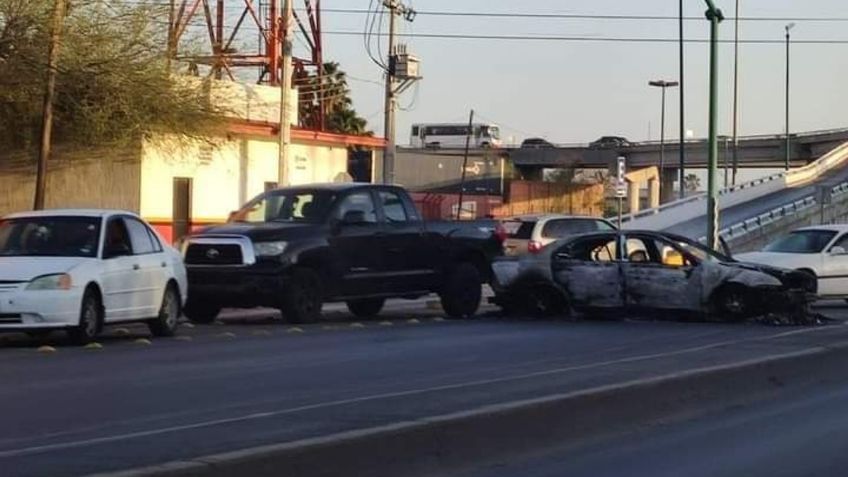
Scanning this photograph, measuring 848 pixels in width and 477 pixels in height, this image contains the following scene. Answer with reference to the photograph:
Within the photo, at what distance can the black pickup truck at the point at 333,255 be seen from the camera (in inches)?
799

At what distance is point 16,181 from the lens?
34.2 m

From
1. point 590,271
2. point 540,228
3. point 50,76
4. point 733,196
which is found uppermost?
point 50,76

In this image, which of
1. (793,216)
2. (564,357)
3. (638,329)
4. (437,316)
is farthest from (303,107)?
(564,357)

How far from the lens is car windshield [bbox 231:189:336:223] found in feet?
69.8

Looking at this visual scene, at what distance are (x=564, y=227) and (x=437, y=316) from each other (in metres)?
8.91

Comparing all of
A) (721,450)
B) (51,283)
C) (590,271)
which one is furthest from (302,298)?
(721,450)

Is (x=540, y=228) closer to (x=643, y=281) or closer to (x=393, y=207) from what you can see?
(x=393, y=207)

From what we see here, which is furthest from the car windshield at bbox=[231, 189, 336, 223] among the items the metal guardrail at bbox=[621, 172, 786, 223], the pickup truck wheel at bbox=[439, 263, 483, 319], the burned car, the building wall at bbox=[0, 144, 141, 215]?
the metal guardrail at bbox=[621, 172, 786, 223]

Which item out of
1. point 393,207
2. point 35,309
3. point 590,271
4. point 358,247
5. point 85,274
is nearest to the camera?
point 35,309

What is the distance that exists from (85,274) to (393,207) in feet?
22.6

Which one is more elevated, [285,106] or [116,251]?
[285,106]

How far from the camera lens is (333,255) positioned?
824 inches

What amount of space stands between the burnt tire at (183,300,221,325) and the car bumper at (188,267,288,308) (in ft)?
2.09

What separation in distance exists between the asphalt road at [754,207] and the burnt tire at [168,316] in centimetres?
3492
